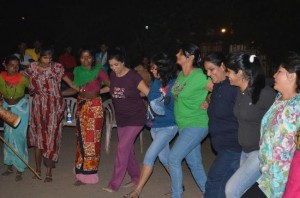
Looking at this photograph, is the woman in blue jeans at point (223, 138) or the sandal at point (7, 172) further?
the sandal at point (7, 172)

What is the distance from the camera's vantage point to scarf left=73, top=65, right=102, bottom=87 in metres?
6.02

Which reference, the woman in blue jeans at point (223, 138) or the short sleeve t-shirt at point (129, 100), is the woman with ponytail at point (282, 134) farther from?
the short sleeve t-shirt at point (129, 100)

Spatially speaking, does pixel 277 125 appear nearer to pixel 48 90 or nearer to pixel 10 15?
pixel 48 90

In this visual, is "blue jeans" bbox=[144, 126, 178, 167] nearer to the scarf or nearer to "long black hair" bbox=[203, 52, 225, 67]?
"long black hair" bbox=[203, 52, 225, 67]

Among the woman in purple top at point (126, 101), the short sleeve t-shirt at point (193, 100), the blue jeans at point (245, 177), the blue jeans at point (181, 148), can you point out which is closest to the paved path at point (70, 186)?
the woman in purple top at point (126, 101)

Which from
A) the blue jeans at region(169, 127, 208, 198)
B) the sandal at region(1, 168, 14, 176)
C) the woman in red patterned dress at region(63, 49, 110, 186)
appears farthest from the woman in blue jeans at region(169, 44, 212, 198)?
the sandal at region(1, 168, 14, 176)

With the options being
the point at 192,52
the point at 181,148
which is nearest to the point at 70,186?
the point at 181,148

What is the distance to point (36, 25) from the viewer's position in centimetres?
2495

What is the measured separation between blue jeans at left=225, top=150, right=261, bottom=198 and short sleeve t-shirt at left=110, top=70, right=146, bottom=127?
1.95 m

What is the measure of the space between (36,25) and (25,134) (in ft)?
64.4

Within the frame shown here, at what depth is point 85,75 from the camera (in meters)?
6.04

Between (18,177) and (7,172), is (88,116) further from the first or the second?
(7,172)

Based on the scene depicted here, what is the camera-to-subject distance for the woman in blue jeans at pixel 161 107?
5.31m

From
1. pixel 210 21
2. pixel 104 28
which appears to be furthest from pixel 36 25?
pixel 210 21
